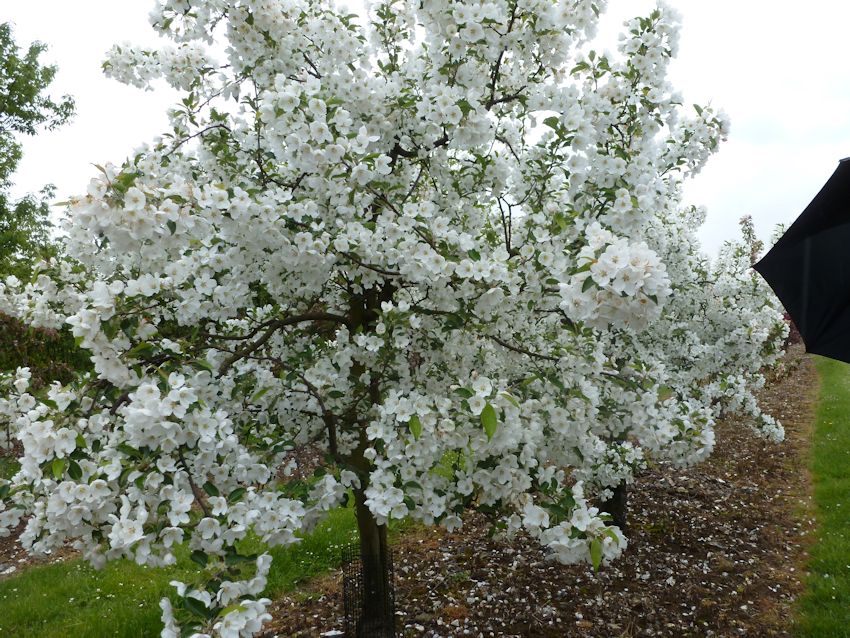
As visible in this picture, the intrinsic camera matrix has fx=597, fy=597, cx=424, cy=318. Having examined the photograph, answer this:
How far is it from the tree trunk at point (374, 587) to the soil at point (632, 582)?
394 mm

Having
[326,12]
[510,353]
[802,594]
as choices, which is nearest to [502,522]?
[510,353]

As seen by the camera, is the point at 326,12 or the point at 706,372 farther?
the point at 706,372

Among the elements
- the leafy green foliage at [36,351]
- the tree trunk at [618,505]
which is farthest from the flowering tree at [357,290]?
the leafy green foliage at [36,351]

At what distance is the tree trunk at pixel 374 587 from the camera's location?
3.57 m

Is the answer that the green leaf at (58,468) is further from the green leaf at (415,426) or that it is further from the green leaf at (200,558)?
the green leaf at (415,426)

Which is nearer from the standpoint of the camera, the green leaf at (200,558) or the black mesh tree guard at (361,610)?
the green leaf at (200,558)

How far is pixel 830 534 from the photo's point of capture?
5406mm

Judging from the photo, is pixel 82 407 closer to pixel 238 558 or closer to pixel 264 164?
pixel 238 558

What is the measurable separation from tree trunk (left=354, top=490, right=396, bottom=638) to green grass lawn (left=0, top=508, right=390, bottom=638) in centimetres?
55

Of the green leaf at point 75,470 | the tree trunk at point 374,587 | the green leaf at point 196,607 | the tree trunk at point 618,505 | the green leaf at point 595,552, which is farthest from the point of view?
the tree trunk at point 618,505

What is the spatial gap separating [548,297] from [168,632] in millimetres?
2133

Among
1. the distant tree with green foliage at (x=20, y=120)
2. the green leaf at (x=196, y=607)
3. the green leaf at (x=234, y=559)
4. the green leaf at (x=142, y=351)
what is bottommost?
the green leaf at (x=196, y=607)

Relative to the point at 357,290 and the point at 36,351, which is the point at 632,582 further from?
the point at 36,351

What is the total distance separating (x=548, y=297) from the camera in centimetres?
301
